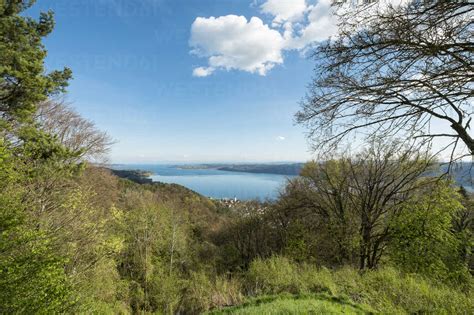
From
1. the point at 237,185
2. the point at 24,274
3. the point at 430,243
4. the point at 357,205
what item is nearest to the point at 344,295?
the point at 430,243

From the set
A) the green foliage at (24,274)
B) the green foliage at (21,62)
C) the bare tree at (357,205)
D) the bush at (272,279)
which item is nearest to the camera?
the green foliage at (24,274)

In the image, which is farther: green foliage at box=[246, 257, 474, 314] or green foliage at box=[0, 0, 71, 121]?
green foliage at box=[0, 0, 71, 121]

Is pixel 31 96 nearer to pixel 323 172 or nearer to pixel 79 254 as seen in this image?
pixel 79 254

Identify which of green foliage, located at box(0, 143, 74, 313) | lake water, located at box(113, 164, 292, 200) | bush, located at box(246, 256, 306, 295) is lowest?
lake water, located at box(113, 164, 292, 200)

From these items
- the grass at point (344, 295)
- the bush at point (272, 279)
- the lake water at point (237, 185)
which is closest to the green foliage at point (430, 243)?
the grass at point (344, 295)

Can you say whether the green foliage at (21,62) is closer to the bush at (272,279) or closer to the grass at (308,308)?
the grass at (308,308)


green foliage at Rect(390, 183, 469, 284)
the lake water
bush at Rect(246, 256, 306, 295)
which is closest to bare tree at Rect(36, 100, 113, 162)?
the lake water

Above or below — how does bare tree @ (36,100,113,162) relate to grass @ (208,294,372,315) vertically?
above

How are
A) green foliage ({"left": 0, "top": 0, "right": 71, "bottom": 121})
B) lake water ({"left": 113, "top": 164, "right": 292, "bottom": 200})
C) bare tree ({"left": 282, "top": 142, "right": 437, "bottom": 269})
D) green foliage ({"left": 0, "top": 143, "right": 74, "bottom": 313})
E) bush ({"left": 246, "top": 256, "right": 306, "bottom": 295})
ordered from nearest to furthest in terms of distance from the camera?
green foliage ({"left": 0, "top": 143, "right": 74, "bottom": 313}) < green foliage ({"left": 0, "top": 0, "right": 71, "bottom": 121}) < bush ({"left": 246, "top": 256, "right": 306, "bottom": 295}) < bare tree ({"left": 282, "top": 142, "right": 437, "bottom": 269}) < lake water ({"left": 113, "top": 164, "right": 292, "bottom": 200})

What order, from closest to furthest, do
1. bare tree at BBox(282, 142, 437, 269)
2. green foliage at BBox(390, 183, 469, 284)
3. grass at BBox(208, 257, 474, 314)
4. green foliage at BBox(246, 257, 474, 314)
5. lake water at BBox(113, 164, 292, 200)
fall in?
grass at BBox(208, 257, 474, 314), green foliage at BBox(246, 257, 474, 314), green foliage at BBox(390, 183, 469, 284), bare tree at BBox(282, 142, 437, 269), lake water at BBox(113, 164, 292, 200)

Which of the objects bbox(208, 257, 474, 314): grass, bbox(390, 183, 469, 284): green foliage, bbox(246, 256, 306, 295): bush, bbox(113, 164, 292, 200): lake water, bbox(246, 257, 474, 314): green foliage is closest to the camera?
bbox(208, 257, 474, 314): grass

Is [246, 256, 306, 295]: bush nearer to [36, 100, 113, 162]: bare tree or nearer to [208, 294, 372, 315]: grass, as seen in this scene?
[208, 294, 372, 315]: grass

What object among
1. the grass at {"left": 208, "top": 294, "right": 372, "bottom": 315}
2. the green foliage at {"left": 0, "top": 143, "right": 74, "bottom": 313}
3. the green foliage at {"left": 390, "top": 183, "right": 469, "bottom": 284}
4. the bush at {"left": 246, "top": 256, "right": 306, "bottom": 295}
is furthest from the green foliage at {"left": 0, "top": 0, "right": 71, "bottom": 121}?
the green foliage at {"left": 390, "top": 183, "right": 469, "bottom": 284}

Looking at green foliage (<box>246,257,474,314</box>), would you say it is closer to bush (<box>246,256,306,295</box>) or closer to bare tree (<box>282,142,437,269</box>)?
bush (<box>246,256,306,295</box>)
